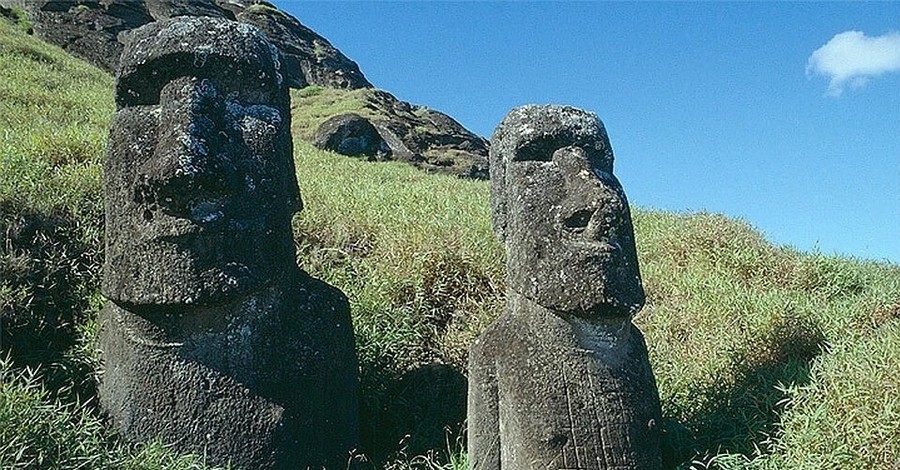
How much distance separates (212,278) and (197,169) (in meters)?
0.45

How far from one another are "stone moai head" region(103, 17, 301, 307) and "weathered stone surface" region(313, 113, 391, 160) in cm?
1336

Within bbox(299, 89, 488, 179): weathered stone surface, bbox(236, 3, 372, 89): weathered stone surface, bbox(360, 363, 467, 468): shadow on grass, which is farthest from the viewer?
bbox(236, 3, 372, 89): weathered stone surface

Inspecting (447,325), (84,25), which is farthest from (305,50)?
(447,325)

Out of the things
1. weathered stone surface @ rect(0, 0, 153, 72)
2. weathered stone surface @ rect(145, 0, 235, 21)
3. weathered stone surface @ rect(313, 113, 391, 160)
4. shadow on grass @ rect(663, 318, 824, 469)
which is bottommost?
shadow on grass @ rect(663, 318, 824, 469)

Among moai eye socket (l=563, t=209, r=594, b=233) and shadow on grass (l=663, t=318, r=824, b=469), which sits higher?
moai eye socket (l=563, t=209, r=594, b=233)

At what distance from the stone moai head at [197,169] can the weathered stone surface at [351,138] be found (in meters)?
13.4

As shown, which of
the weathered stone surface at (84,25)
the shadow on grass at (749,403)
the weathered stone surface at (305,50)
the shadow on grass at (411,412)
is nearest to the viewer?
the shadow on grass at (749,403)

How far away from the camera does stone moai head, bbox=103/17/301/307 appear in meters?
4.03

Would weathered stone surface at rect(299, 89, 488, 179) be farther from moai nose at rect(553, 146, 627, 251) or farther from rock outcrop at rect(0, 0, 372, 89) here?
moai nose at rect(553, 146, 627, 251)

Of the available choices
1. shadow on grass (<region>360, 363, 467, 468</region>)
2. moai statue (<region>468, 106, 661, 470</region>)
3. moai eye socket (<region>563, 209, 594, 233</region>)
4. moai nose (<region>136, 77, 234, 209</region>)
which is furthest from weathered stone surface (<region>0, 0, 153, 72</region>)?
moai eye socket (<region>563, 209, 594, 233</region>)

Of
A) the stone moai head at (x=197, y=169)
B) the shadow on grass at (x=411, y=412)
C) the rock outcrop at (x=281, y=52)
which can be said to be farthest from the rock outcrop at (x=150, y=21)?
the stone moai head at (x=197, y=169)

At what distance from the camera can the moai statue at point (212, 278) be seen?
405 centimetres

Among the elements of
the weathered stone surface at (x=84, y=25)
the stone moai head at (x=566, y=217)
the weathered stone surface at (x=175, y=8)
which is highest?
the weathered stone surface at (x=175, y=8)

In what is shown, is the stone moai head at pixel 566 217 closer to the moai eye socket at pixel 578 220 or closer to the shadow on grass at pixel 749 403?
the moai eye socket at pixel 578 220
